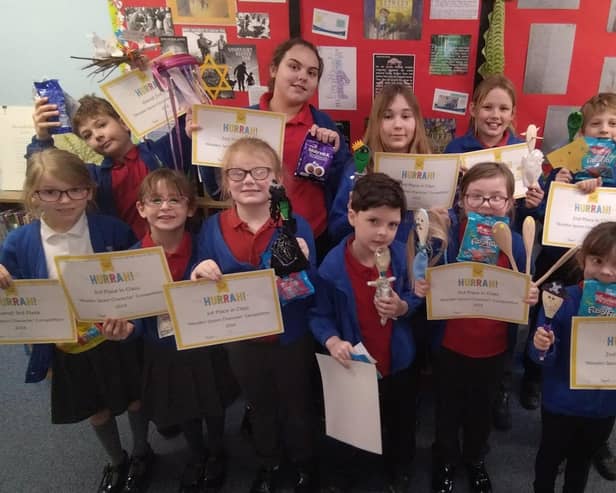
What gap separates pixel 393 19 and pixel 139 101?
1.40m

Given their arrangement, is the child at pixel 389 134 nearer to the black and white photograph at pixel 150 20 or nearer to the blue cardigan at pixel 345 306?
the blue cardigan at pixel 345 306

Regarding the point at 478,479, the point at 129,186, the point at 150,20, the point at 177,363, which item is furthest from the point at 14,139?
the point at 478,479

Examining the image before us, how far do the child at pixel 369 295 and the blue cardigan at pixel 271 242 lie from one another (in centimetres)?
7

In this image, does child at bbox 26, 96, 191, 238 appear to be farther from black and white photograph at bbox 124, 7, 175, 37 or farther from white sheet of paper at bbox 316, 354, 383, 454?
white sheet of paper at bbox 316, 354, 383, 454

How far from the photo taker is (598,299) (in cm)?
132

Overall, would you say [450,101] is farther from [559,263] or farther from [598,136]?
[559,263]

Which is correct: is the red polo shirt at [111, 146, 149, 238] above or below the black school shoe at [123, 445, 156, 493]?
above

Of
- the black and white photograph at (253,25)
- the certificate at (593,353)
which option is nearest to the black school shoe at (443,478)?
→ the certificate at (593,353)

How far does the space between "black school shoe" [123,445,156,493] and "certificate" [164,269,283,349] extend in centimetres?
86

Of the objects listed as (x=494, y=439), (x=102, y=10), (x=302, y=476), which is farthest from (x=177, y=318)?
(x=102, y=10)

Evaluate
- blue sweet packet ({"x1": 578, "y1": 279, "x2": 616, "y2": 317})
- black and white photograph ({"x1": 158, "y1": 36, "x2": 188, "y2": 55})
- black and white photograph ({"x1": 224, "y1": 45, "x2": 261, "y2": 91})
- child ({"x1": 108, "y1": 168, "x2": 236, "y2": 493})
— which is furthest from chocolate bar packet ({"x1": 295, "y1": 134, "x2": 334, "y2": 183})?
black and white photograph ({"x1": 158, "y1": 36, "x2": 188, "y2": 55})

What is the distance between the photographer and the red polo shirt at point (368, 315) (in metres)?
1.54

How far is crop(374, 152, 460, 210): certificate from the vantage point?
5.60ft

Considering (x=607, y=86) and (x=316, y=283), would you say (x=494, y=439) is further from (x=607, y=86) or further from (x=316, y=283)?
(x=607, y=86)
